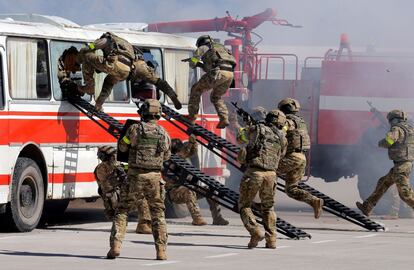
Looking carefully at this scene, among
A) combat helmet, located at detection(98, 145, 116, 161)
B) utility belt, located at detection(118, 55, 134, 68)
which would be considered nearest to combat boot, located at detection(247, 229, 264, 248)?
combat helmet, located at detection(98, 145, 116, 161)

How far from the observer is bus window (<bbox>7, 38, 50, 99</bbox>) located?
60.7 feet

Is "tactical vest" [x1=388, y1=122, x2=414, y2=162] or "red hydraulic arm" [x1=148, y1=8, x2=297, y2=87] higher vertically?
"red hydraulic arm" [x1=148, y1=8, x2=297, y2=87]

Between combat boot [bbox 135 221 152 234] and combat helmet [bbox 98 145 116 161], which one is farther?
combat helmet [bbox 98 145 116 161]

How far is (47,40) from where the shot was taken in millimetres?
19375

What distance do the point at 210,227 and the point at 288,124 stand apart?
216 cm

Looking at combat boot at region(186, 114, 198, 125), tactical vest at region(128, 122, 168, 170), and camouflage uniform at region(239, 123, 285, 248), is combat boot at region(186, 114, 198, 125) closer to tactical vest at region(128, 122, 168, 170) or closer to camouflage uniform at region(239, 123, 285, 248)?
Answer: camouflage uniform at region(239, 123, 285, 248)

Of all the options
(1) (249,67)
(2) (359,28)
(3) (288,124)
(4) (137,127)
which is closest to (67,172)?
(3) (288,124)

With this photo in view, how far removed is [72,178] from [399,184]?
15.7ft

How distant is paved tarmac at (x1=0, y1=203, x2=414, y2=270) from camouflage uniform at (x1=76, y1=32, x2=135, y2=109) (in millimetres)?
1948

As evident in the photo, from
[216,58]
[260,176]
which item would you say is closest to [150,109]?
[260,176]

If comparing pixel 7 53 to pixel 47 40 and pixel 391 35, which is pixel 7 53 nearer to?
pixel 47 40

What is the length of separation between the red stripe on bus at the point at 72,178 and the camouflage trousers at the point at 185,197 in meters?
1.16

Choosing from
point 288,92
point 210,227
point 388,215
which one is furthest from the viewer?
point 288,92

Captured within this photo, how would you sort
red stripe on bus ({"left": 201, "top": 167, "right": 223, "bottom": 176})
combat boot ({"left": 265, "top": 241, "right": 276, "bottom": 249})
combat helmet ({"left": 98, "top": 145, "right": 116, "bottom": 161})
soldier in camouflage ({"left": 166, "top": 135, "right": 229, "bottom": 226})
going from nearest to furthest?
1. combat boot ({"left": 265, "top": 241, "right": 276, "bottom": 249})
2. combat helmet ({"left": 98, "top": 145, "right": 116, "bottom": 161})
3. soldier in camouflage ({"left": 166, "top": 135, "right": 229, "bottom": 226})
4. red stripe on bus ({"left": 201, "top": 167, "right": 223, "bottom": 176})
